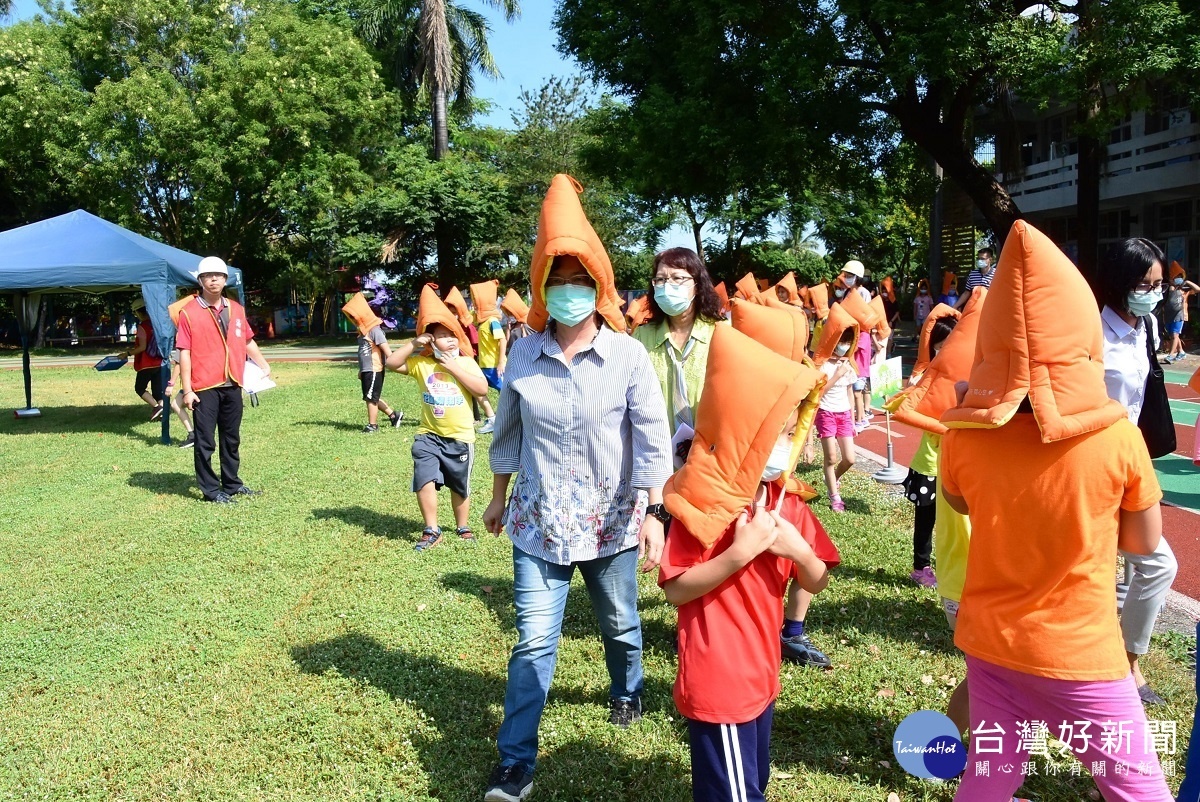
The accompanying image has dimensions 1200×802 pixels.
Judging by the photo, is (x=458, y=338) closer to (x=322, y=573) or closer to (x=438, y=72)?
(x=322, y=573)

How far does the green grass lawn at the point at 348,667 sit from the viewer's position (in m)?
3.43

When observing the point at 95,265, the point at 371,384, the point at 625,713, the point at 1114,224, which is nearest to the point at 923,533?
the point at 625,713

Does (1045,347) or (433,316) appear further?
(433,316)

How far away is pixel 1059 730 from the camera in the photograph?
7.73ft

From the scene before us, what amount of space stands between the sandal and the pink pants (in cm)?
440

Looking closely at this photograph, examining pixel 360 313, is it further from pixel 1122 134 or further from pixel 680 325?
pixel 1122 134

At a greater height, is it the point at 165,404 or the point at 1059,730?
the point at 165,404

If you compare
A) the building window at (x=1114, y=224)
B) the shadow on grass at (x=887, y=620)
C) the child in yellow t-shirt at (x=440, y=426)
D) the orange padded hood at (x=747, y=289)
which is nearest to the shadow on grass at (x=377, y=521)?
the child in yellow t-shirt at (x=440, y=426)

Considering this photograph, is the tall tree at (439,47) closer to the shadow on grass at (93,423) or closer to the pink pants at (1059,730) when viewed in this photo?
the shadow on grass at (93,423)

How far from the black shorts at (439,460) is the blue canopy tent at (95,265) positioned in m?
6.72

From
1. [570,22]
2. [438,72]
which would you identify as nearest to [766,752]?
[570,22]

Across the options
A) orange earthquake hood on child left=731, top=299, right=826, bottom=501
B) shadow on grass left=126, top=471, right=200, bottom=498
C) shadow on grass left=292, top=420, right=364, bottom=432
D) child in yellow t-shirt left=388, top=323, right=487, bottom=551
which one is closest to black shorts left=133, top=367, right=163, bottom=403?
shadow on grass left=292, top=420, right=364, bottom=432

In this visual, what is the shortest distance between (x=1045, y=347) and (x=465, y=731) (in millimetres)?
2736

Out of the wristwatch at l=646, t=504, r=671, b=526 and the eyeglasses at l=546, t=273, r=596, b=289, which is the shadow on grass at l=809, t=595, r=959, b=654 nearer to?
the wristwatch at l=646, t=504, r=671, b=526
